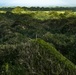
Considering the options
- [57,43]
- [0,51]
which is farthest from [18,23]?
[0,51]

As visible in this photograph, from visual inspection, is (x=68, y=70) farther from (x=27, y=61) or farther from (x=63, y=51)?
(x=63, y=51)

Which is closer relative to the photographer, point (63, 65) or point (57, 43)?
point (63, 65)

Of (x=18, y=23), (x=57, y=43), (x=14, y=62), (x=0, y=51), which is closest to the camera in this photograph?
(x=14, y=62)

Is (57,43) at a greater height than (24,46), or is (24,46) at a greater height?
(24,46)

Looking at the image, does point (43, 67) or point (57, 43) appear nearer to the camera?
point (43, 67)

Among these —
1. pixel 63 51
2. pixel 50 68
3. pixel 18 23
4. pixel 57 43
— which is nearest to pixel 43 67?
pixel 50 68

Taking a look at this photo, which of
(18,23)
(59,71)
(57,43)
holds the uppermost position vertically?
(59,71)

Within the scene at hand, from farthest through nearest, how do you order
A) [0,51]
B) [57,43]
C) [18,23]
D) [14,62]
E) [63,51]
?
1. [18,23]
2. [57,43]
3. [63,51]
4. [0,51]
5. [14,62]

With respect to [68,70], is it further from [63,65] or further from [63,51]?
[63,51]

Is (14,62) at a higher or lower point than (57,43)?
higher
